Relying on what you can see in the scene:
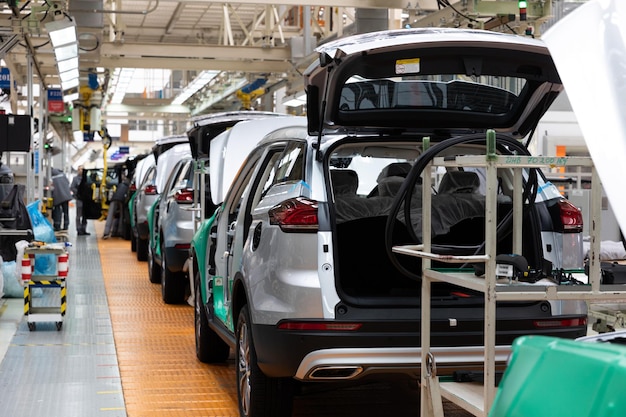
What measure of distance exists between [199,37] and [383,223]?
2146 centimetres

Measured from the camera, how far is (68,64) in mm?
13156

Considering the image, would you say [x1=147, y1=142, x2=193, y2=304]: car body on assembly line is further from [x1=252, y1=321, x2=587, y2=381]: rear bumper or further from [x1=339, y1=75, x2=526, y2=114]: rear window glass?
[x1=252, y1=321, x2=587, y2=381]: rear bumper

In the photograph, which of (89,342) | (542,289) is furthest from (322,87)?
(89,342)

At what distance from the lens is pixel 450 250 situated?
4.24 metres

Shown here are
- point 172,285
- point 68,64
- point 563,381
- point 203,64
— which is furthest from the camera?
point 203,64

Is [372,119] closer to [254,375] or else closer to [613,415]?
[254,375]

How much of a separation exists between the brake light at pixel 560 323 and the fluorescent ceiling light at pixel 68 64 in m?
9.30

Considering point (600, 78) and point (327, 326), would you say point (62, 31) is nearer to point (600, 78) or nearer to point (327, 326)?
point (327, 326)

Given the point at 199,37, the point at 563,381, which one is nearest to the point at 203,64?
the point at 199,37

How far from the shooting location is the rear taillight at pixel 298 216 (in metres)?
4.47

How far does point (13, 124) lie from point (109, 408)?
264 inches

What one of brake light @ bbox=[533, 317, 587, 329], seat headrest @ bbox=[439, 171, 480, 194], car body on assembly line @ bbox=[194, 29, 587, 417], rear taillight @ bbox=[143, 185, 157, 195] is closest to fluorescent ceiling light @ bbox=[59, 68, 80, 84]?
rear taillight @ bbox=[143, 185, 157, 195]

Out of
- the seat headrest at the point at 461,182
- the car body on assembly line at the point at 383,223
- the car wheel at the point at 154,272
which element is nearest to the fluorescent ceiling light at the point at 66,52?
the car wheel at the point at 154,272

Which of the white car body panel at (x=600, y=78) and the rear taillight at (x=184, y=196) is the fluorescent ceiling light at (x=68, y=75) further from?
the white car body panel at (x=600, y=78)
